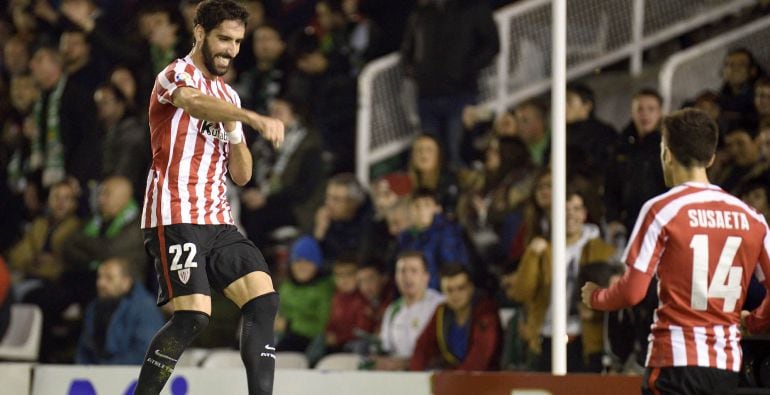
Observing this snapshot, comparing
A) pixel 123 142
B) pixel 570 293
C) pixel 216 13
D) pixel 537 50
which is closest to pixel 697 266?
pixel 216 13

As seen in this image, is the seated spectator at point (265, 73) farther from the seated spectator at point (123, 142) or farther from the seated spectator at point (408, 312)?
the seated spectator at point (408, 312)

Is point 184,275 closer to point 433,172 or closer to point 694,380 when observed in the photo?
point 694,380

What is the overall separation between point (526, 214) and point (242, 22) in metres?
3.55

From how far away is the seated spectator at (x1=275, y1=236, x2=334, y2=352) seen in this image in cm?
932

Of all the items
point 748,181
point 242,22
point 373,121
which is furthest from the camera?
point 373,121

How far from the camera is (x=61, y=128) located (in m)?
11.3

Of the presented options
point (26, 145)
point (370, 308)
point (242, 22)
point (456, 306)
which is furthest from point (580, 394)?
point (26, 145)

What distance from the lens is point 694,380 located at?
176 inches

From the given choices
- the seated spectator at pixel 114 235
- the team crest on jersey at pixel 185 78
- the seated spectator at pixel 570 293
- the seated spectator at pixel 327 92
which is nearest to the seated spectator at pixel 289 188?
the seated spectator at pixel 327 92

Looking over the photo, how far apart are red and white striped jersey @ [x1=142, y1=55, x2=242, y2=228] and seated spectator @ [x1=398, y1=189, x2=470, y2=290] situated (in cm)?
350

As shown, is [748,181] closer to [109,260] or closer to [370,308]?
[370,308]

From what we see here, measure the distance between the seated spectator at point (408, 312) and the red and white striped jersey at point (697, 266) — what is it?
13.7ft

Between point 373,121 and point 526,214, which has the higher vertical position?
point 373,121

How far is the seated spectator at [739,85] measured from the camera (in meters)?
8.45
